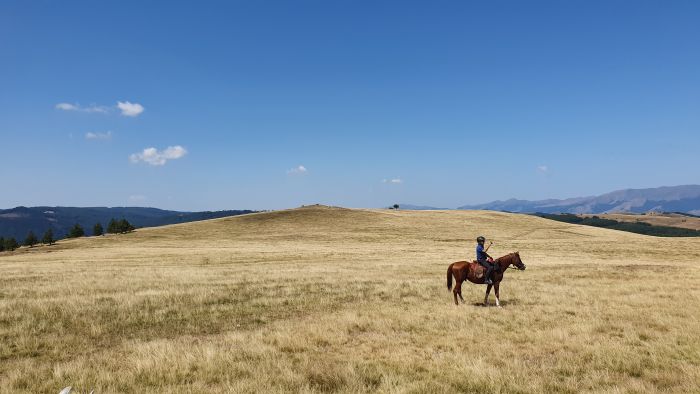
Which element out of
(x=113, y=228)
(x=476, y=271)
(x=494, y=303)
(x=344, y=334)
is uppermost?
(x=113, y=228)

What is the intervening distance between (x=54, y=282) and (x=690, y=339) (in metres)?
29.7

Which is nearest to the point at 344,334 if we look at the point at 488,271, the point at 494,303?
the point at 488,271

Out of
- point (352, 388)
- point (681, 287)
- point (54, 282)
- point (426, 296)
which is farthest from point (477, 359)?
point (54, 282)

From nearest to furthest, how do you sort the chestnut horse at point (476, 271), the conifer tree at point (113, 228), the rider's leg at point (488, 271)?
the rider's leg at point (488, 271), the chestnut horse at point (476, 271), the conifer tree at point (113, 228)

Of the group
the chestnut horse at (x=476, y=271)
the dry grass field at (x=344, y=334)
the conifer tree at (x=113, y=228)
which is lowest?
the dry grass field at (x=344, y=334)

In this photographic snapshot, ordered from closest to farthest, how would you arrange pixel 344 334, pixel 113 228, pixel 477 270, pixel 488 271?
pixel 344 334 → pixel 488 271 → pixel 477 270 → pixel 113 228

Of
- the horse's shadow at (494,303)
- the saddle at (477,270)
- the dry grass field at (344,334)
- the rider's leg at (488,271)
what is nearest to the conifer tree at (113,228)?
the dry grass field at (344,334)

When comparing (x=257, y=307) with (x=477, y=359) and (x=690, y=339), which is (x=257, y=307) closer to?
(x=477, y=359)

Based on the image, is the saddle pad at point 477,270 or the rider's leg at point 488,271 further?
the saddle pad at point 477,270

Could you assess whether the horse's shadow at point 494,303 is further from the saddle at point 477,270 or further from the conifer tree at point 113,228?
the conifer tree at point 113,228

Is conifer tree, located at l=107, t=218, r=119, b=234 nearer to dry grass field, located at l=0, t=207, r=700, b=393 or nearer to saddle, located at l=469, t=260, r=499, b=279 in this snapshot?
dry grass field, located at l=0, t=207, r=700, b=393

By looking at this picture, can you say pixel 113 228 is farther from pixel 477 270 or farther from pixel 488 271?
pixel 488 271

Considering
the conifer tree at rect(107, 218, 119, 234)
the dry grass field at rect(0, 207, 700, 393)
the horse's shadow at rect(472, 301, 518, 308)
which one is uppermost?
the conifer tree at rect(107, 218, 119, 234)

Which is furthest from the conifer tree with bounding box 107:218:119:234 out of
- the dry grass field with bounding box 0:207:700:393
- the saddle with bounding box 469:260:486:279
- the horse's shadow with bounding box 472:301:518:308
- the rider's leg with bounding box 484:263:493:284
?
the rider's leg with bounding box 484:263:493:284
